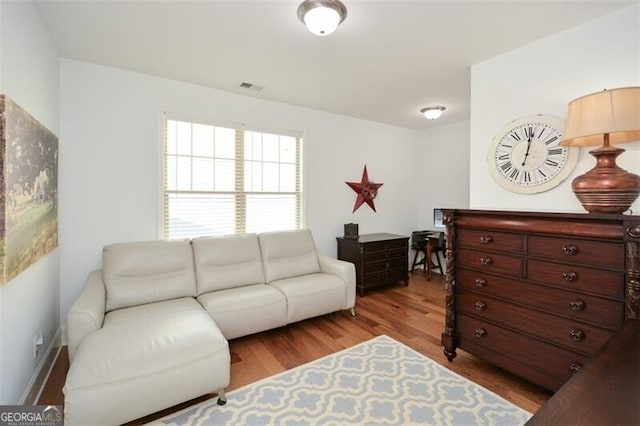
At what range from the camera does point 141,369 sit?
1.65 metres

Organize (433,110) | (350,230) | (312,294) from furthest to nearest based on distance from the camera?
(350,230) < (433,110) < (312,294)

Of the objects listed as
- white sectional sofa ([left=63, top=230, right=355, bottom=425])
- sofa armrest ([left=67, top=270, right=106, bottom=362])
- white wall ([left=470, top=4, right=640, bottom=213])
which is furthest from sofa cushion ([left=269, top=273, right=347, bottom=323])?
white wall ([left=470, top=4, right=640, bottom=213])

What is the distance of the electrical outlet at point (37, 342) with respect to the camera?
1999mm

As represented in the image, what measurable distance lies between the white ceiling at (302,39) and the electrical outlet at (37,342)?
221 centimetres

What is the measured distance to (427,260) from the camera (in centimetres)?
483

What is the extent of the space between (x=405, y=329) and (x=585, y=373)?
2.20m

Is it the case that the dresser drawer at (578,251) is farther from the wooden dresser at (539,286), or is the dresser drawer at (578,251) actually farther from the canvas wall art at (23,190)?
the canvas wall art at (23,190)

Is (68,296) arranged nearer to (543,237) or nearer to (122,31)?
(122,31)

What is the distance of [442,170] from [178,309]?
14.5 feet

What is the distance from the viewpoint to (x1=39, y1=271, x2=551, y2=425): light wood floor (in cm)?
207

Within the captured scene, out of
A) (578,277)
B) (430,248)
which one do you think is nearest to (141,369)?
(578,277)

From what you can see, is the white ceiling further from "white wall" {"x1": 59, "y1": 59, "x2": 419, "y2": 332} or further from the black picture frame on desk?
the black picture frame on desk

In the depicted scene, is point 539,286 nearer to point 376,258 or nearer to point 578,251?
point 578,251

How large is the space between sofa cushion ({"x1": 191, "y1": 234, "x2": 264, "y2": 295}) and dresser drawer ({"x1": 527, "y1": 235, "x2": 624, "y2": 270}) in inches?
96.3
